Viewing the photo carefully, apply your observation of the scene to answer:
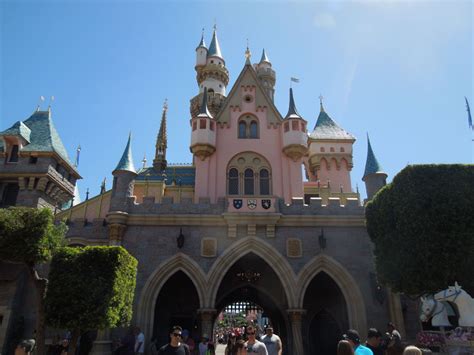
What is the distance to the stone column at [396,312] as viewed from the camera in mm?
17188

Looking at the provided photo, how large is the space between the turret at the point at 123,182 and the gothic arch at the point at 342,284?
10.1 m

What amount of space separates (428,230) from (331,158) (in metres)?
19.7

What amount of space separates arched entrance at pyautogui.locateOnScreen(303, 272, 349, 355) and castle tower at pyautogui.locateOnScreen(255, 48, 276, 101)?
28.4m

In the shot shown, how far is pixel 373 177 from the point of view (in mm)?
20797

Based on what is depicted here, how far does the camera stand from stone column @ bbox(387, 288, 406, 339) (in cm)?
1719

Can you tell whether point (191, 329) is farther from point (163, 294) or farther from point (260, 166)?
point (260, 166)

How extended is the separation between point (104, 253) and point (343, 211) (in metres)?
12.4

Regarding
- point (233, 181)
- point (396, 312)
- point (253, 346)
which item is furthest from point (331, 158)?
point (253, 346)

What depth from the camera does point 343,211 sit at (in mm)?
19750

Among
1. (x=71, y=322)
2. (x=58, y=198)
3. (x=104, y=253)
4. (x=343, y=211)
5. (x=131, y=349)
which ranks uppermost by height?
(x=58, y=198)

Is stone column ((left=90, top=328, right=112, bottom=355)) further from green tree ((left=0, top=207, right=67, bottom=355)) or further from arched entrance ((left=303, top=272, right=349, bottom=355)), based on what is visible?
arched entrance ((left=303, top=272, right=349, bottom=355))

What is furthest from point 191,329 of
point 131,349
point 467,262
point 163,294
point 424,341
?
point 467,262

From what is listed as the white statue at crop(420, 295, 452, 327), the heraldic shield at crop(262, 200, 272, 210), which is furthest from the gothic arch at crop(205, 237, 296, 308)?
the white statue at crop(420, 295, 452, 327)

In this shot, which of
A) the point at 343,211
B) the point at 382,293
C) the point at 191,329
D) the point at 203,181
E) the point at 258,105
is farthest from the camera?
the point at 258,105
